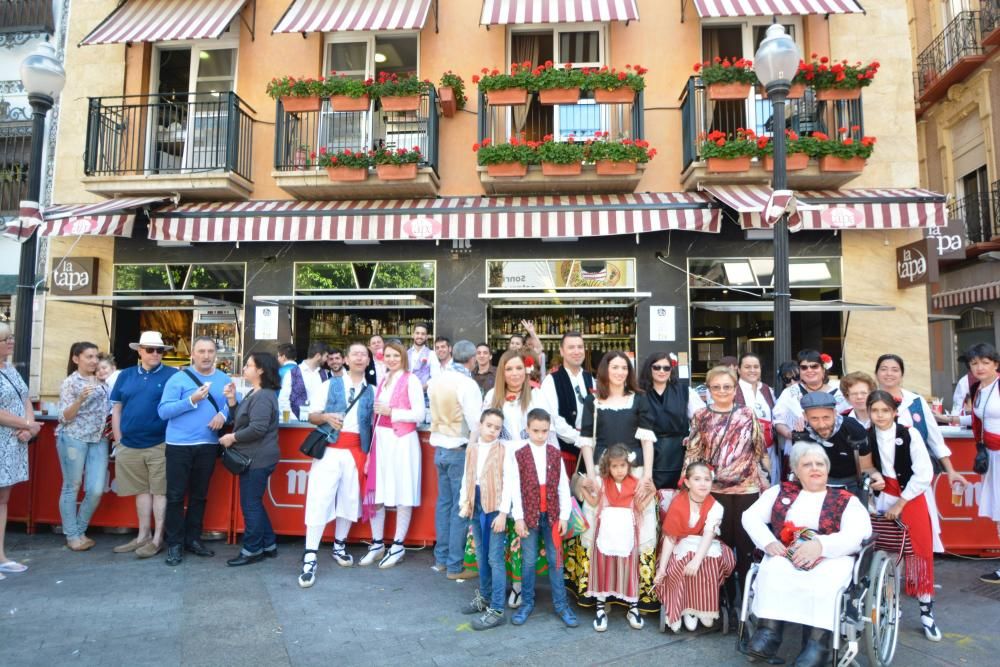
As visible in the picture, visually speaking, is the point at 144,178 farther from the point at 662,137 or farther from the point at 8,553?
the point at 662,137

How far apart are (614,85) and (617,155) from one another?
50.1 inches

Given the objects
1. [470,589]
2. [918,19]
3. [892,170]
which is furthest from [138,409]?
[918,19]

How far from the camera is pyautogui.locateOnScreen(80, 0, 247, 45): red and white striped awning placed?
11289 millimetres

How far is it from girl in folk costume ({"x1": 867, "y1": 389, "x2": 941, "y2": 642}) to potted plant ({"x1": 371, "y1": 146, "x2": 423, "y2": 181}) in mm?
8069

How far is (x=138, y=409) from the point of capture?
6.06 meters

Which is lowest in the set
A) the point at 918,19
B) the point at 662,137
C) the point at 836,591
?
the point at 836,591

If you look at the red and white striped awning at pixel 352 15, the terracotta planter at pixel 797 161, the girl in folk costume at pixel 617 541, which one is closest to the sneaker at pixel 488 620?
the girl in folk costume at pixel 617 541

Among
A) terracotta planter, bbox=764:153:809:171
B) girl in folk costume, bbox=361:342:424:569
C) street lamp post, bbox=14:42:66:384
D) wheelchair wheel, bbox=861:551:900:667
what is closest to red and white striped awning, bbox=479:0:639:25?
terracotta planter, bbox=764:153:809:171

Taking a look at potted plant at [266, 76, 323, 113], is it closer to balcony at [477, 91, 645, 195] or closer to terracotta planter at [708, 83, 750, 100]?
balcony at [477, 91, 645, 195]

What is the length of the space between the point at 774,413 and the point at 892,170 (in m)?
7.51

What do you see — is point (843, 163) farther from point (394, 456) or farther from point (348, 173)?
point (394, 456)

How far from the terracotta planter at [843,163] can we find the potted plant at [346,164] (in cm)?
756

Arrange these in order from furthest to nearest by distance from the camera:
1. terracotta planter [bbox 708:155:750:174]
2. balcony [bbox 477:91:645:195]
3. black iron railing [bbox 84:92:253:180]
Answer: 1. black iron railing [bbox 84:92:253:180]
2. balcony [bbox 477:91:645:195]
3. terracotta planter [bbox 708:155:750:174]

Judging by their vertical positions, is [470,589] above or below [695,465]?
below
